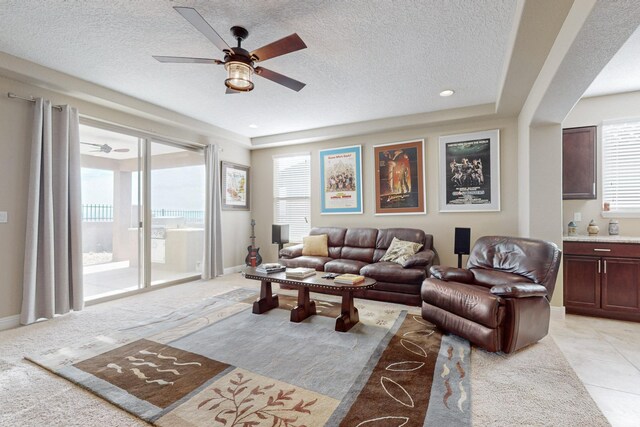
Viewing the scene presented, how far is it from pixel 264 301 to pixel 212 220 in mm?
2551

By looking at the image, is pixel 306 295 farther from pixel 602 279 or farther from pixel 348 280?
pixel 602 279

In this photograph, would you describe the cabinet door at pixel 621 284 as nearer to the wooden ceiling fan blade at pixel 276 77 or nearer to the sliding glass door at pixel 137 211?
the wooden ceiling fan blade at pixel 276 77

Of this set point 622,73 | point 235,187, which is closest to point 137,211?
point 235,187

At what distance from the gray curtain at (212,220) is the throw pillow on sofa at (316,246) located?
1.69 m

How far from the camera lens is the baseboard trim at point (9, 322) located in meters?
3.15

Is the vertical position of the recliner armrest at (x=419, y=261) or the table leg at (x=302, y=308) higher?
the recliner armrest at (x=419, y=261)

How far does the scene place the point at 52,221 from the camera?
11.1 feet

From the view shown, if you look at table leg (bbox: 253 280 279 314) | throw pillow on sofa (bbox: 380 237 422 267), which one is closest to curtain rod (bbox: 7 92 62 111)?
table leg (bbox: 253 280 279 314)

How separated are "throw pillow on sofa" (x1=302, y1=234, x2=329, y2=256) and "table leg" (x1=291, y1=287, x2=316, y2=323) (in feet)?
6.04

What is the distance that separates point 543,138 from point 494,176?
3.24 ft

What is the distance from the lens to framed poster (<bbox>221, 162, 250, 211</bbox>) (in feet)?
19.8

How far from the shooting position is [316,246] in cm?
530

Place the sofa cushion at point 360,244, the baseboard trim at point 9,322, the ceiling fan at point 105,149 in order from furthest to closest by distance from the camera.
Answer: the sofa cushion at point 360,244, the ceiling fan at point 105,149, the baseboard trim at point 9,322

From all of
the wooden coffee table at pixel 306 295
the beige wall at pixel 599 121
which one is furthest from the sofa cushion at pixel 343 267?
the beige wall at pixel 599 121
